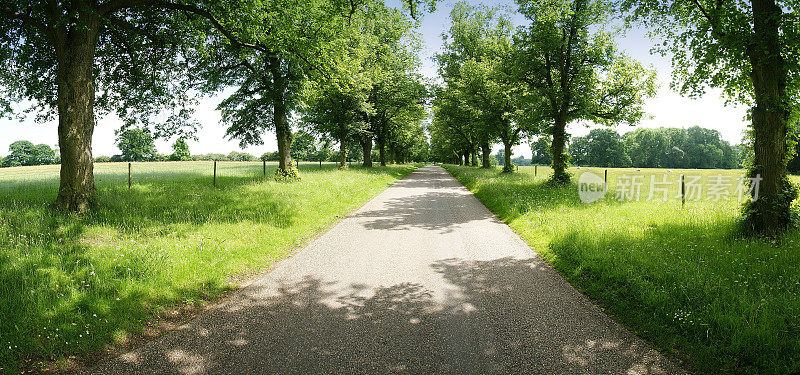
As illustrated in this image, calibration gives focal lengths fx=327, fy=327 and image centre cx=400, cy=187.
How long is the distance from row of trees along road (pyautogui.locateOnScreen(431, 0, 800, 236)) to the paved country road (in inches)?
237

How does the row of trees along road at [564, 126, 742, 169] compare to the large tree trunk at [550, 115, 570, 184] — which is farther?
the row of trees along road at [564, 126, 742, 169]

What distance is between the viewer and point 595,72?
1661 centimetres

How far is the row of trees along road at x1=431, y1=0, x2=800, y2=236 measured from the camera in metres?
6.94

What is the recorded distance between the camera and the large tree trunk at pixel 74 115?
8.20 m

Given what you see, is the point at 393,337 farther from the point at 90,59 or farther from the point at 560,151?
the point at 560,151

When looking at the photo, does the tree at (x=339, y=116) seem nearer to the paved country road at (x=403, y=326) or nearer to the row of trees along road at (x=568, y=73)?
the row of trees along road at (x=568, y=73)

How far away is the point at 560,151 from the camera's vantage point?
58.7 feet

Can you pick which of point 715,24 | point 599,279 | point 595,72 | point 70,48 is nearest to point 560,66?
point 595,72

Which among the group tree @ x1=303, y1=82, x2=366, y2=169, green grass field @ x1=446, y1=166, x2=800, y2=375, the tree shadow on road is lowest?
the tree shadow on road


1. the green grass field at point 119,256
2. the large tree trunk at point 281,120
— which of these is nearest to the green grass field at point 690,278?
the green grass field at point 119,256

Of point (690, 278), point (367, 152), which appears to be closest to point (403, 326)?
point (690, 278)

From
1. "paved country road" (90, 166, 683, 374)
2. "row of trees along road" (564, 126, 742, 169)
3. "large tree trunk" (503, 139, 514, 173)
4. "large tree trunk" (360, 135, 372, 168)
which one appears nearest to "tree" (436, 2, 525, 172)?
"large tree trunk" (503, 139, 514, 173)

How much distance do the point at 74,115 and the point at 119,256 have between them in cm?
517

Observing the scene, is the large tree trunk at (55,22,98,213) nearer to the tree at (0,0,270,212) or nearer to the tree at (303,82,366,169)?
the tree at (0,0,270,212)
